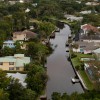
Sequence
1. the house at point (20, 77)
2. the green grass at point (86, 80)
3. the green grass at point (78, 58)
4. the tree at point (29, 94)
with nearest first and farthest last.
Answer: the tree at point (29, 94), the house at point (20, 77), the green grass at point (86, 80), the green grass at point (78, 58)

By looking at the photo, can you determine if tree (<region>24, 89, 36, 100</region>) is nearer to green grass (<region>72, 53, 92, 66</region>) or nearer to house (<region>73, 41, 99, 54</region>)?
green grass (<region>72, 53, 92, 66</region>)

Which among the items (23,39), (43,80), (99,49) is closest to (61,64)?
(99,49)

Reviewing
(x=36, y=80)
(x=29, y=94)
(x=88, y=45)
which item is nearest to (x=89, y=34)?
(x=88, y=45)

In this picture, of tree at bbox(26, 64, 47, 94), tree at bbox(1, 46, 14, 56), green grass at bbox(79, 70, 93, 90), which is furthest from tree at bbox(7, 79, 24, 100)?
tree at bbox(1, 46, 14, 56)

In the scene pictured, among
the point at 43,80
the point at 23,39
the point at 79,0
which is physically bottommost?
the point at 79,0

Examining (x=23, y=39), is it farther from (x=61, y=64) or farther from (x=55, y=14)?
(x=55, y=14)

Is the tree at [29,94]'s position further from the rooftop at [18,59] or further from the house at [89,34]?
the house at [89,34]

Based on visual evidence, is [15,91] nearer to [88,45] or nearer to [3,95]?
[3,95]

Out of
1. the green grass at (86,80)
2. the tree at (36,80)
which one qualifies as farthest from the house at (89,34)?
the tree at (36,80)
